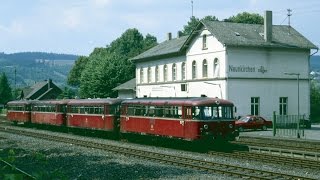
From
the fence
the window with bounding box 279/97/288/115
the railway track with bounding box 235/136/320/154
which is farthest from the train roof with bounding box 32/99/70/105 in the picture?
the window with bounding box 279/97/288/115

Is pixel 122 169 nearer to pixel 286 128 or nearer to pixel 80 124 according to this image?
pixel 80 124

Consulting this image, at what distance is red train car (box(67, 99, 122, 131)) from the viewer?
31953mm

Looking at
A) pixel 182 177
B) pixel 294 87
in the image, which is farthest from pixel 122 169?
pixel 294 87

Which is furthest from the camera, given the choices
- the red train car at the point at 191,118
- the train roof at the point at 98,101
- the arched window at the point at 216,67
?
the arched window at the point at 216,67

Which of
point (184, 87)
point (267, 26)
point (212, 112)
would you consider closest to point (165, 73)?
point (184, 87)

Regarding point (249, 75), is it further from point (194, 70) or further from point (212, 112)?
point (212, 112)

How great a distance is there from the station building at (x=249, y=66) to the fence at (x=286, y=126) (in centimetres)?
344

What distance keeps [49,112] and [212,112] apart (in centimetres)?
2240

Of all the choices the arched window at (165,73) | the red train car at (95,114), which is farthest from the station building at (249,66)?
the red train car at (95,114)

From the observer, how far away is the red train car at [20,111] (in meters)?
48.7

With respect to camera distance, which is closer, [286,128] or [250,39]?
[286,128]

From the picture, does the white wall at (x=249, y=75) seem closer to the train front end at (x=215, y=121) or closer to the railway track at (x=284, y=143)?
the railway track at (x=284, y=143)

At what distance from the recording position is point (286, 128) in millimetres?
37938

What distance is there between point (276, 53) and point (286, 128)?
11.2 meters
